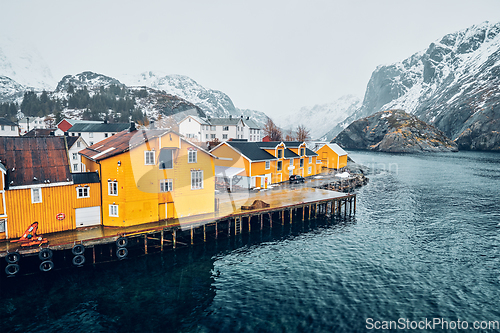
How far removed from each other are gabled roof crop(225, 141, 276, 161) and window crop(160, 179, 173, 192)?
2105cm

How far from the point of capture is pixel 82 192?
31.4 m

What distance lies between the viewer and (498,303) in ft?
79.2

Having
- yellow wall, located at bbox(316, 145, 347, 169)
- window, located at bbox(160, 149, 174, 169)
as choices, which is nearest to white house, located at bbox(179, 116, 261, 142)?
yellow wall, located at bbox(316, 145, 347, 169)

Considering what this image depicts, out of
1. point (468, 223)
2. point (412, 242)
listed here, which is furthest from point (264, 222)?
point (468, 223)

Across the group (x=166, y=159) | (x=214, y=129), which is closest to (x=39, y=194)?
(x=166, y=159)

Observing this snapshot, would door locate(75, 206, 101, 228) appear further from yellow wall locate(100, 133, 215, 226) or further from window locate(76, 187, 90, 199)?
window locate(76, 187, 90, 199)

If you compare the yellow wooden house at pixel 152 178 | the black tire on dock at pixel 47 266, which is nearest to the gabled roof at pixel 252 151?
the yellow wooden house at pixel 152 178

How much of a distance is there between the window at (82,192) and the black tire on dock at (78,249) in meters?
5.81

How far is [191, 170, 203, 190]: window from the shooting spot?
36.5 meters

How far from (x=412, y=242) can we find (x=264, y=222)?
19631mm

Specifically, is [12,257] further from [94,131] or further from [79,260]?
[94,131]

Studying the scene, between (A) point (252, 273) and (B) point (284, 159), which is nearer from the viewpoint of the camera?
(A) point (252, 273)

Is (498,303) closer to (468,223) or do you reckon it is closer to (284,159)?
(468,223)

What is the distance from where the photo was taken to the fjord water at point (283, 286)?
70.8 feet
